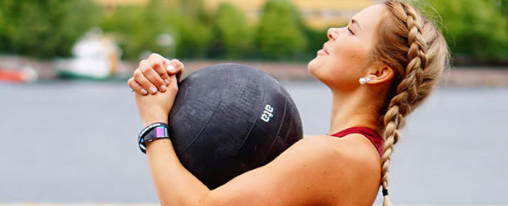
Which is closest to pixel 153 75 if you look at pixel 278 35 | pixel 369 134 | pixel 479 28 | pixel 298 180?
pixel 298 180

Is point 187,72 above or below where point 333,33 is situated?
above

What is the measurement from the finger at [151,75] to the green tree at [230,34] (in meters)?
52.6

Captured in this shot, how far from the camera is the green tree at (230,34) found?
180 feet

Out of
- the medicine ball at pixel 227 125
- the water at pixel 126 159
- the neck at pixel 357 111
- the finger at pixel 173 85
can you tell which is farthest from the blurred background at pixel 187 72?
the finger at pixel 173 85

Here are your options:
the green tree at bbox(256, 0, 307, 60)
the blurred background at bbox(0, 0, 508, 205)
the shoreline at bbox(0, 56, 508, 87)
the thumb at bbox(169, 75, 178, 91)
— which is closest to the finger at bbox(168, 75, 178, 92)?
the thumb at bbox(169, 75, 178, 91)

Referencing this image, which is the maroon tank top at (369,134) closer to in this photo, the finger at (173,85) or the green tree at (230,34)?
the finger at (173,85)

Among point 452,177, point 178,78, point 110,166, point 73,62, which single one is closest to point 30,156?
point 110,166

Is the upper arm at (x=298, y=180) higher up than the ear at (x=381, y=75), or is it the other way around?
the ear at (x=381, y=75)

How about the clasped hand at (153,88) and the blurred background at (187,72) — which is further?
the blurred background at (187,72)

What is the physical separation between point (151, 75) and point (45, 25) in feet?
155

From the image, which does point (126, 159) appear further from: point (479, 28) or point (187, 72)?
point (479, 28)

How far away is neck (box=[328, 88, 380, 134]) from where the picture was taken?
2.10 m

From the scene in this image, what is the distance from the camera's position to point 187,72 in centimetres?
4306

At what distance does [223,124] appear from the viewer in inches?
80.4
